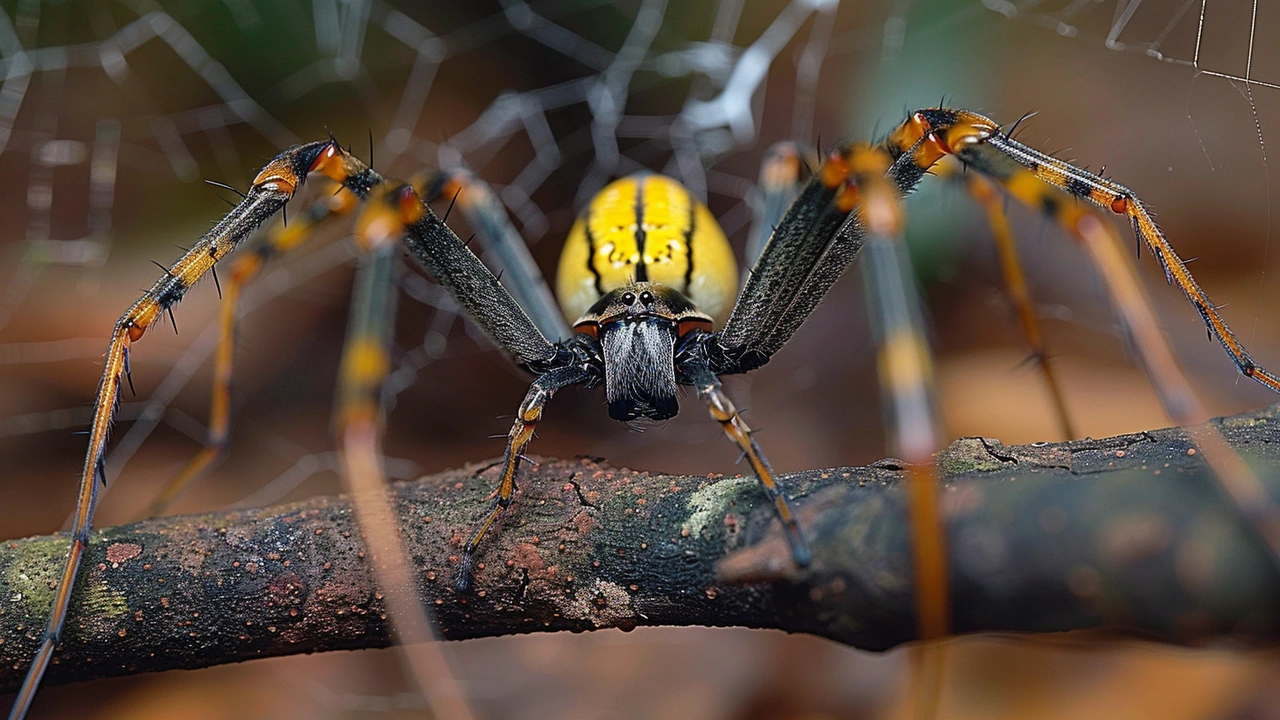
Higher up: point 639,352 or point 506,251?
point 506,251

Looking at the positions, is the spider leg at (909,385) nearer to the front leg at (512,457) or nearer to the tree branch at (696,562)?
the tree branch at (696,562)

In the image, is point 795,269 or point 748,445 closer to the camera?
point 748,445

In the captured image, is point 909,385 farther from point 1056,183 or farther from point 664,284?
point 664,284

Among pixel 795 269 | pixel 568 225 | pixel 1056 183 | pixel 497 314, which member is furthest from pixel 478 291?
pixel 568 225

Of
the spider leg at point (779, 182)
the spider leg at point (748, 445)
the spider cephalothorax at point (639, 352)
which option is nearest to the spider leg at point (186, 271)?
the spider cephalothorax at point (639, 352)

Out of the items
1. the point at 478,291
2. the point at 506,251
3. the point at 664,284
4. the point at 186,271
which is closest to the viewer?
the point at 186,271

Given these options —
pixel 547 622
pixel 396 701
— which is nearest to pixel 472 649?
pixel 396 701

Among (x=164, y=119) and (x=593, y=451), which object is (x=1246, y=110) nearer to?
(x=593, y=451)

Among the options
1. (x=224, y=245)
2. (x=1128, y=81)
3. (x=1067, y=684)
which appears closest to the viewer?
(x=224, y=245)
